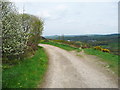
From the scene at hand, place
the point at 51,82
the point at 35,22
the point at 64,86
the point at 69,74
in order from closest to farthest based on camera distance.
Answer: the point at 64,86, the point at 51,82, the point at 69,74, the point at 35,22

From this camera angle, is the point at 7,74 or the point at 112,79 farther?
the point at 7,74

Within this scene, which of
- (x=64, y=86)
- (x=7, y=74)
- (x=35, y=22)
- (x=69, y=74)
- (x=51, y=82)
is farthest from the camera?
(x=35, y=22)

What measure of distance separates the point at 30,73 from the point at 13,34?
3209 millimetres

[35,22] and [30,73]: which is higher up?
[35,22]

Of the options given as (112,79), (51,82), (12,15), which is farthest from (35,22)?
(112,79)

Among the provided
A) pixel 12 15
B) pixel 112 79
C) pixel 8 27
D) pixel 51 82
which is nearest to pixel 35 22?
pixel 12 15

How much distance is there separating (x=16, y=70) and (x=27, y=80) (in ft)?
6.40

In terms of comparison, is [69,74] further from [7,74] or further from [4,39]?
[4,39]

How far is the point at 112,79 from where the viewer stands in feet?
24.9

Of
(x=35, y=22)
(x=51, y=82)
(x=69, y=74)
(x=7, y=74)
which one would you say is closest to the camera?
(x=51, y=82)

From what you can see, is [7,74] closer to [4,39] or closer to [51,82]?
[4,39]

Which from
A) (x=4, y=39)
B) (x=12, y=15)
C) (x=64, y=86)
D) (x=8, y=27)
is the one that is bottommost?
(x=64, y=86)

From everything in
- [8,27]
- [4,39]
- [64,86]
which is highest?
[8,27]

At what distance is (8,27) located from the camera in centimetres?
813
